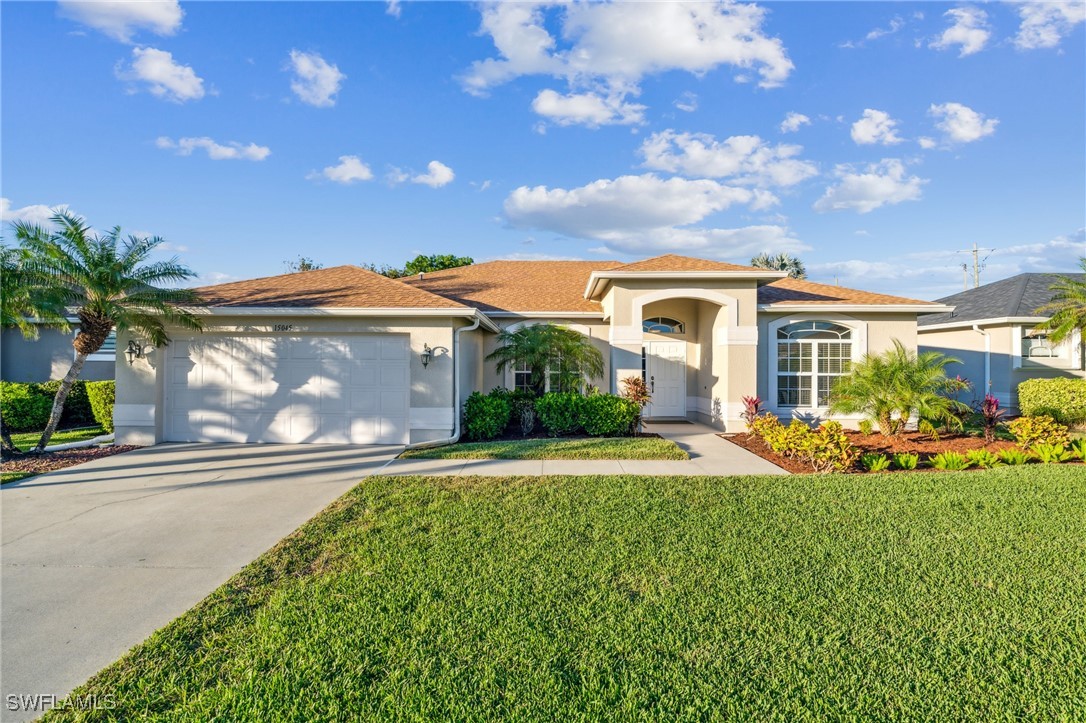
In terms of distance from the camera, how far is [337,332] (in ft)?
34.8

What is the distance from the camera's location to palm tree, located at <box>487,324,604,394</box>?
41.4 ft

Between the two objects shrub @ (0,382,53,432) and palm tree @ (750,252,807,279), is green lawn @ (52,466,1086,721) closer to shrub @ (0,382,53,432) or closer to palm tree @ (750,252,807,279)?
shrub @ (0,382,53,432)

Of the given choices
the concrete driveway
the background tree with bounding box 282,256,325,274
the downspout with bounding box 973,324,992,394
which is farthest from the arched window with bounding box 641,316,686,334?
the background tree with bounding box 282,256,325,274

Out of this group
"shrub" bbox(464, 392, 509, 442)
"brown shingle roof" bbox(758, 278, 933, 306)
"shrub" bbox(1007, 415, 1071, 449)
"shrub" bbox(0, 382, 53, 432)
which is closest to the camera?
"shrub" bbox(1007, 415, 1071, 449)

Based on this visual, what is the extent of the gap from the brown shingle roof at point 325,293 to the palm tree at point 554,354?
227 centimetres

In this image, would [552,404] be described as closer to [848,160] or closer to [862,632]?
[862,632]

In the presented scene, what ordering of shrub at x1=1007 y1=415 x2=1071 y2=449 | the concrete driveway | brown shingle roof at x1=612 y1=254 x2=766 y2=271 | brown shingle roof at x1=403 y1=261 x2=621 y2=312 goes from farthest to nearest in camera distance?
brown shingle roof at x1=403 y1=261 x2=621 y2=312
brown shingle roof at x1=612 y1=254 x2=766 y2=271
shrub at x1=1007 y1=415 x2=1071 y2=449
the concrete driveway

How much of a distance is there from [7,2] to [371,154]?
7.74m

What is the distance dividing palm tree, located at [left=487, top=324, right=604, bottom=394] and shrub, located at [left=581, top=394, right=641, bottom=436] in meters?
1.54

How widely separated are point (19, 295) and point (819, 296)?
17488 millimetres

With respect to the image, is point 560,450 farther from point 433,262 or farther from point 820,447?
point 433,262

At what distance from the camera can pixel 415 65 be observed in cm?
1238

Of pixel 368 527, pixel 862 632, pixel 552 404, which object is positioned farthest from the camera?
pixel 552 404

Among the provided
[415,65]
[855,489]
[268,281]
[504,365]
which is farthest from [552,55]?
[855,489]
